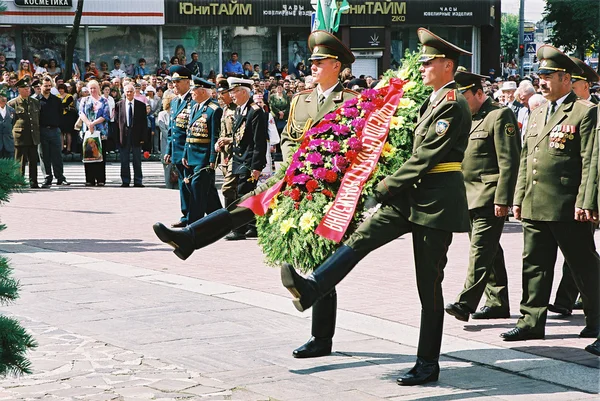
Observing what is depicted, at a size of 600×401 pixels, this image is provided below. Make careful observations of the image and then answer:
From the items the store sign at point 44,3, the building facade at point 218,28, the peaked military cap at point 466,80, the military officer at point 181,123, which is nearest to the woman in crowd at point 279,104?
the building facade at point 218,28

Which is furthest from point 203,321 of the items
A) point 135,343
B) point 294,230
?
point 294,230

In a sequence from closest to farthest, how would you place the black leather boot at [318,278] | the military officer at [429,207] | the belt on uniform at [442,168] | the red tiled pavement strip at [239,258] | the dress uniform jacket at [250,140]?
1. the black leather boot at [318,278]
2. the military officer at [429,207]
3. the belt on uniform at [442,168]
4. the red tiled pavement strip at [239,258]
5. the dress uniform jacket at [250,140]

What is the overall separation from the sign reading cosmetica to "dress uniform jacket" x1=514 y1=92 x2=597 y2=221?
3289 centimetres

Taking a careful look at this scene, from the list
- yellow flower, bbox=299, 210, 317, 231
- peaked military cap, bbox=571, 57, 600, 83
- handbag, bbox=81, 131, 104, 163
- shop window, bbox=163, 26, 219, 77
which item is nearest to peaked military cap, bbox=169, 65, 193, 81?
peaked military cap, bbox=571, 57, 600, 83

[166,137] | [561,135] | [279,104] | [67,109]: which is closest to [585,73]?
[561,135]

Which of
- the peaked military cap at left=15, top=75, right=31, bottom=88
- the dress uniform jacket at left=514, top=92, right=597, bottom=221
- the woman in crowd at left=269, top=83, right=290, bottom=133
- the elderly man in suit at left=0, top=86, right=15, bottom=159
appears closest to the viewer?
the dress uniform jacket at left=514, top=92, right=597, bottom=221

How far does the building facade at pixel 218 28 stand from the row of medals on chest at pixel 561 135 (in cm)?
2988

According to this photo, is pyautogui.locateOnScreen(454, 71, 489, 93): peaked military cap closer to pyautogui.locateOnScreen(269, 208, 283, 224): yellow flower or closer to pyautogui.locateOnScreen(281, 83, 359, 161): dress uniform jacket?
pyautogui.locateOnScreen(281, 83, 359, 161): dress uniform jacket

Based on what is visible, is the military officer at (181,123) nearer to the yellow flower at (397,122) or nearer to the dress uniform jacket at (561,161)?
the dress uniform jacket at (561,161)

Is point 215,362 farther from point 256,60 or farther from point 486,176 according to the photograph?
point 256,60

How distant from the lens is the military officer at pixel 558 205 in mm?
7141

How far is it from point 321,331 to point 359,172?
1094 millimetres

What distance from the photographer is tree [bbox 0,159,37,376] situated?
4949mm

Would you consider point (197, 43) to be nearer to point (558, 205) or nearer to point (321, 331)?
point (558, 205)
